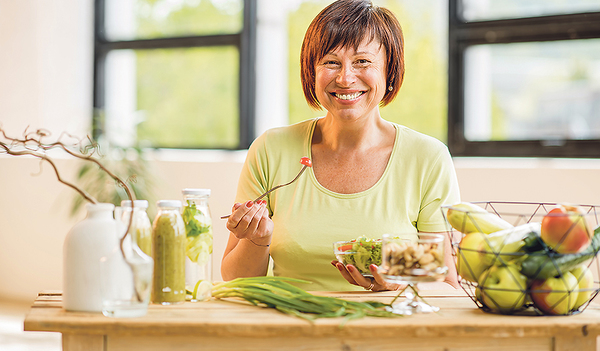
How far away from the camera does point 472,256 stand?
1.05 meters

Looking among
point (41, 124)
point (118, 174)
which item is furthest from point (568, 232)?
point (41, 124)

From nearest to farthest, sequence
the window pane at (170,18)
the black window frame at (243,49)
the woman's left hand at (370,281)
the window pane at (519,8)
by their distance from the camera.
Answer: the woman's left hand at (370,281) → the window pane at (519,8) → the black window frame at (243,49) → the window pane at (170,18)

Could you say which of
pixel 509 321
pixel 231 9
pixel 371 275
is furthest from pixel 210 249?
pixel 231 9

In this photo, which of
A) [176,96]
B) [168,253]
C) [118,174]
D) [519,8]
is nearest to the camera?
[168,253]

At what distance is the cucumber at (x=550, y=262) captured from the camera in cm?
100

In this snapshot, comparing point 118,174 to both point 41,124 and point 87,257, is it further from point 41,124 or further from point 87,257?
point 87,257

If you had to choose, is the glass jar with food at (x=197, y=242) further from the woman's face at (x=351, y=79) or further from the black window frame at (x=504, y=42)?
the black window frame at (x=504, y=42)

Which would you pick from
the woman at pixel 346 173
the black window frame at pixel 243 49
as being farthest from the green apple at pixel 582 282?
the black window frame at pixel 243 49

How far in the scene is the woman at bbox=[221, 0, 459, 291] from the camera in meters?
1.60

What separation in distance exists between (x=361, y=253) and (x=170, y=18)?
9.53 ft

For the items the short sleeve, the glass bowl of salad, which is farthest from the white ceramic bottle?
the short sleeve

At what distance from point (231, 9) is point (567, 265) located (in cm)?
293

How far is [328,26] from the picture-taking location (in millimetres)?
1595

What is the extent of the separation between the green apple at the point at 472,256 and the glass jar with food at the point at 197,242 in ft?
1.50
